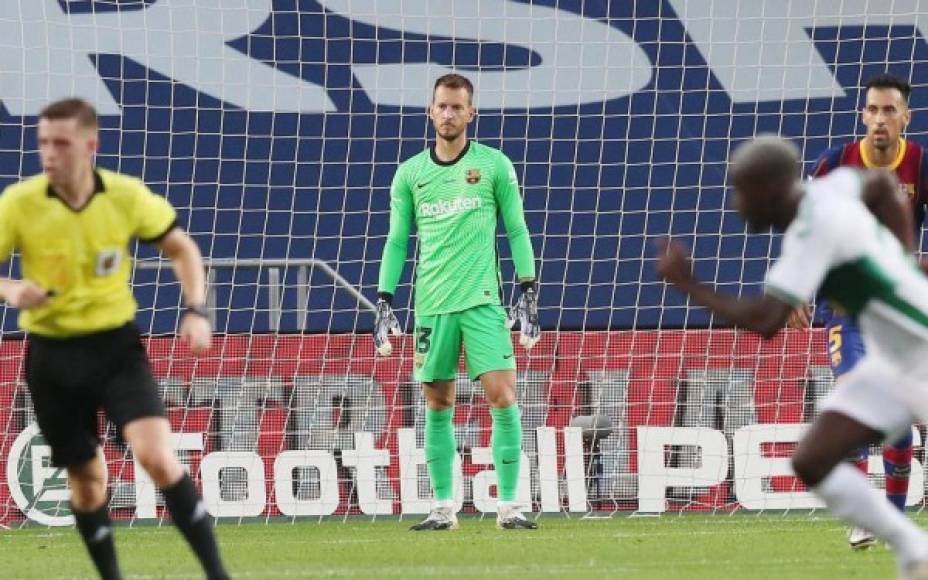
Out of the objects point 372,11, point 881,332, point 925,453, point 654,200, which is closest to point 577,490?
point 925,453

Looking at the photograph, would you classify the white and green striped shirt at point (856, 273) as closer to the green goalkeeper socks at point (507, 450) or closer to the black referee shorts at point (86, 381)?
the black referee shorts at point (86, 381)

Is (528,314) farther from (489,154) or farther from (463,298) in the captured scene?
(489,154)

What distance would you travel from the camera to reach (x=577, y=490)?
11.9 metres

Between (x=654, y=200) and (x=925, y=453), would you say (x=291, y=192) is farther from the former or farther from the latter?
(x=925, y=453)

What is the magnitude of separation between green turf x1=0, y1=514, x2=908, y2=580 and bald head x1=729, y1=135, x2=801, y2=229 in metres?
2.15

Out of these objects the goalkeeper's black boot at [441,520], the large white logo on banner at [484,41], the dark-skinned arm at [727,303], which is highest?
the large white logo on banner at [484,41]

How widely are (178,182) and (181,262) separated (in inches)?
329

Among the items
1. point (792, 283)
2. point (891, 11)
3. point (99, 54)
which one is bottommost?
point (792, 283)

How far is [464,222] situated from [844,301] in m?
4.57

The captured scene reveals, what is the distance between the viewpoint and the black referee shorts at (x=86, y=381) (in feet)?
21.6

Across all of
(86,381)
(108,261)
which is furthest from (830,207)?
(86,381)

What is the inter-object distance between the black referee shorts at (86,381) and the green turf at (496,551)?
1392mm

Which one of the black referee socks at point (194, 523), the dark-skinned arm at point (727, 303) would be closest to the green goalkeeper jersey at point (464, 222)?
the black referee socks at point (194, 523)

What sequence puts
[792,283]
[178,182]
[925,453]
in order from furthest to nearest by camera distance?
[178,182] < [925,453] < [792,283]
